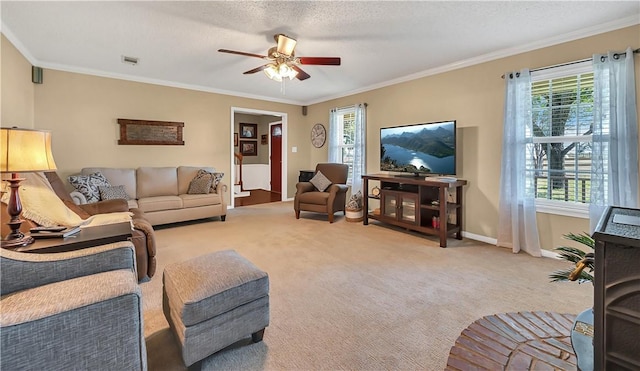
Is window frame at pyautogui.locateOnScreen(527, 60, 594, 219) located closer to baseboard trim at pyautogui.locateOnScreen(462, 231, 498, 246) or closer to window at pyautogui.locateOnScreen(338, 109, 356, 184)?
baseboard trim at pyautogui.locateOnScreen(462, 231, 498, 246)

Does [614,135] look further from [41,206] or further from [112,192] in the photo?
[112,192]

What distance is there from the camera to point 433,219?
387 cm

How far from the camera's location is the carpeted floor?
5.36 ft

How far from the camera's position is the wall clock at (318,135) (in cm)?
642

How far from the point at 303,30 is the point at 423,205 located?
8.51 ft

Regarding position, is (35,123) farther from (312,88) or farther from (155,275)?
(312,88)

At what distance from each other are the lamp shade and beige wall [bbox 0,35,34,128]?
2.19 meters

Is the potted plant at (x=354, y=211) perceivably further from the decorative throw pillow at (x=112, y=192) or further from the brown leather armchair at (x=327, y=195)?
the decorative throw pillow at (x=112, y=192)

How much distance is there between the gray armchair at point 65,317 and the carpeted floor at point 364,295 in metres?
0.54

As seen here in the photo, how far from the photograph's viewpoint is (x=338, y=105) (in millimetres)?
5996

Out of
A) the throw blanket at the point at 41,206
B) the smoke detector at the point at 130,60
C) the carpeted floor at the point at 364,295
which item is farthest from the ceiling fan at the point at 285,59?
the carpeted floor at the point at 364,295

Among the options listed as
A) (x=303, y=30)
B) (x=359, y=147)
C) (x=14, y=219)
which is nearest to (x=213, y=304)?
(x=14, y=219)

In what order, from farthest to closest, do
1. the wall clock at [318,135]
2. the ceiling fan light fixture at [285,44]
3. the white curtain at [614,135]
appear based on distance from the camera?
1. the wall clock at [318,135]
2. the ceiling fan light fixture at [285,44]
3. the white curtain at [614,135]

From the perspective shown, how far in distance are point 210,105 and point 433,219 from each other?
14.8 ft
